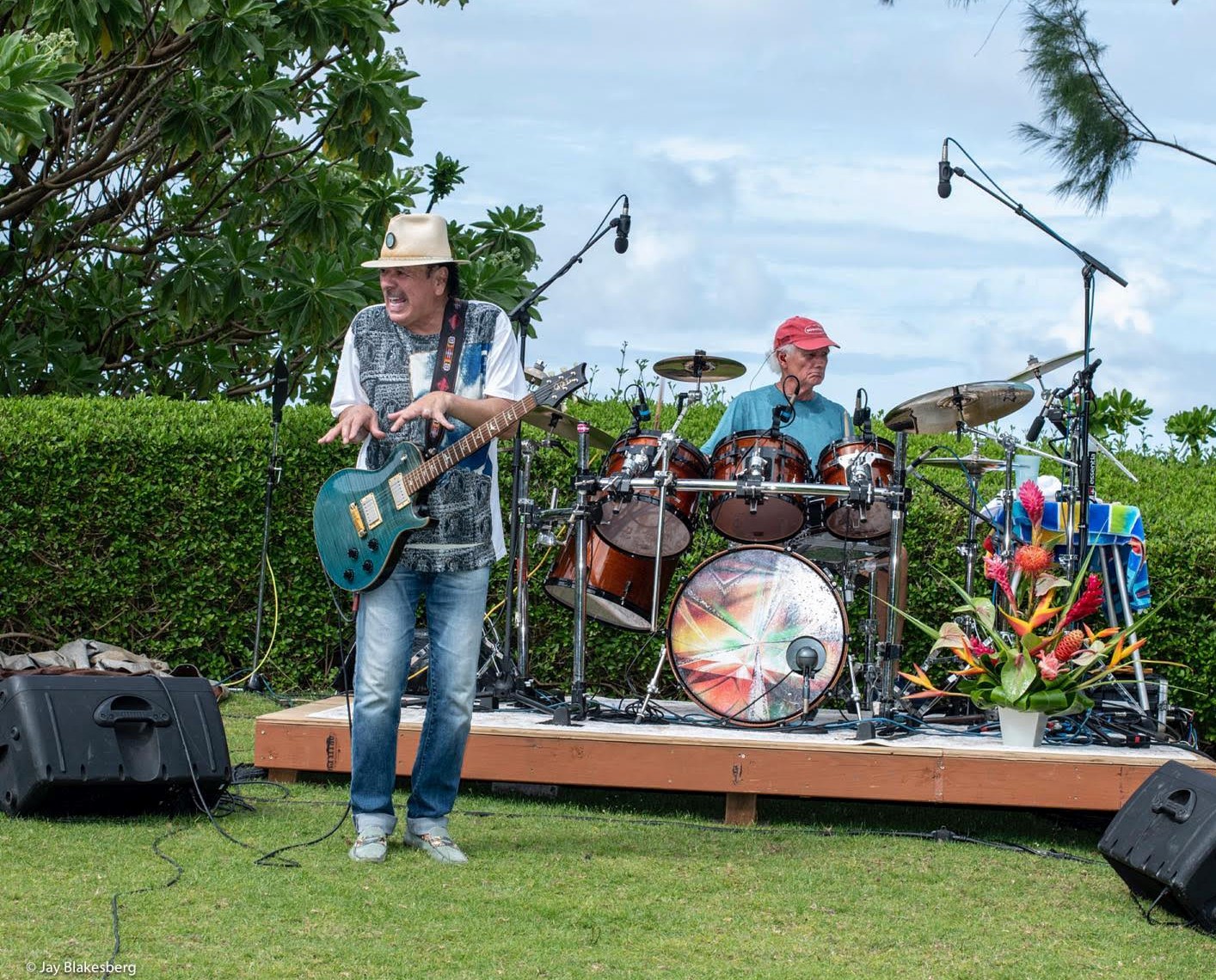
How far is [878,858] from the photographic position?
202 inches

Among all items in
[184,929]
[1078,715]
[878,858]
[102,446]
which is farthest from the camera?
[102,446]

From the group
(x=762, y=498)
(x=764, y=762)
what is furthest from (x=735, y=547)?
(x=764, y=762)

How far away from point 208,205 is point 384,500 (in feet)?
25.2

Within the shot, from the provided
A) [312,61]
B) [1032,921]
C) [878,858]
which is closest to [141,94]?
[312,61]

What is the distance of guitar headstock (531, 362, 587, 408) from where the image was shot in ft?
15.3

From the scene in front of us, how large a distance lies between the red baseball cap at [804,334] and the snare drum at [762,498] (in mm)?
562

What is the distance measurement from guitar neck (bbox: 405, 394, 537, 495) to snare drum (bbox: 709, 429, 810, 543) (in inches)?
70.0

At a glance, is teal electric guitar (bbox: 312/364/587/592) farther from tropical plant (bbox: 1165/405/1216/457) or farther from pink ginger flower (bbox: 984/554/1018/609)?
tropical plant (bbox: 1165/405/1216/457)

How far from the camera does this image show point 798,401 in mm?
6867

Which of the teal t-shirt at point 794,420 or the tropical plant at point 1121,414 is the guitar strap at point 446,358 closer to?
the teal t-shirt at point 794,420

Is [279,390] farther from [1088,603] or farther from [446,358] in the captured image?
[1088,603]

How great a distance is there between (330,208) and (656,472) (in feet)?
17.4

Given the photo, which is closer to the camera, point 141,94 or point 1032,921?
point 1032,921

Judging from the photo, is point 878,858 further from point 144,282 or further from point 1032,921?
point 144,282
